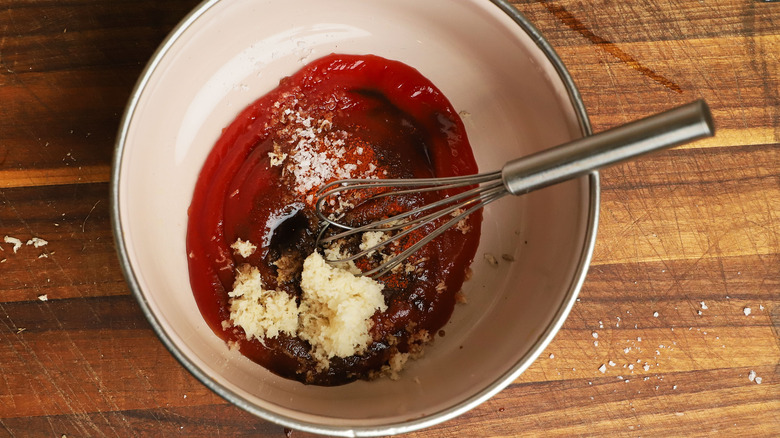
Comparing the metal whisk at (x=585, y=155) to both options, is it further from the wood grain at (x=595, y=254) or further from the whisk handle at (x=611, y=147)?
the wood grain at (x=595, y=254)

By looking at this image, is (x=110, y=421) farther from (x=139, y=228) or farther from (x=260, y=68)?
(x=260, y=68)

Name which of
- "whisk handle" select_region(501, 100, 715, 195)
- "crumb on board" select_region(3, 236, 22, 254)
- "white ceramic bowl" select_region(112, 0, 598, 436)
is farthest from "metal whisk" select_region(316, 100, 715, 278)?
"crumb on board" select_region(3, 236, 22, 254)

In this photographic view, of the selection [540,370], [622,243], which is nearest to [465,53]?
[622,243]

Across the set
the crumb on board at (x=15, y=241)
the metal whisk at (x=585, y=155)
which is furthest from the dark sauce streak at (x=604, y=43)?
the crumb on board at (x=15, y=241)

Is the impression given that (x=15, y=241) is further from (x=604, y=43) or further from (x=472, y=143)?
(x=604, y=43)

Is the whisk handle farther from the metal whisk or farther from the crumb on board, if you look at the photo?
the crumb on board
